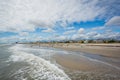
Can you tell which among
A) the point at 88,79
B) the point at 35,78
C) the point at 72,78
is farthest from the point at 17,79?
the point at 88,79

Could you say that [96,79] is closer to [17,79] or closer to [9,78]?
[17,79]

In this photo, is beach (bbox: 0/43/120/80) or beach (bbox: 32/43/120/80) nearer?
beach (bbox: 0/43/120/80)

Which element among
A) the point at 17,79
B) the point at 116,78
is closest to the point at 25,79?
the point at 17,79

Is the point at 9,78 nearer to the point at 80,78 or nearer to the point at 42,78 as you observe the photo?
the point at 42,78

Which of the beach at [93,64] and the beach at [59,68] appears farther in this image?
the beach at [93,64]

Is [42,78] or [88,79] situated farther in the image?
[42,78]

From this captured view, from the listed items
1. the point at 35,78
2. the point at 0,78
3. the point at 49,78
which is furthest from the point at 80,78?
the point at 0,78

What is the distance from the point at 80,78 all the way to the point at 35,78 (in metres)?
3.23

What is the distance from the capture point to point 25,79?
21.3 ft

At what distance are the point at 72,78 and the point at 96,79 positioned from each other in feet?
5.39

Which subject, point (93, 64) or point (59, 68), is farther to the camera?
point (93, 64)

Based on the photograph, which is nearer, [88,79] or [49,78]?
[88,79]

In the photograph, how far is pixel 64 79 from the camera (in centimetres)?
641

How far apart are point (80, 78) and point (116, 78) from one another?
2.49 m
